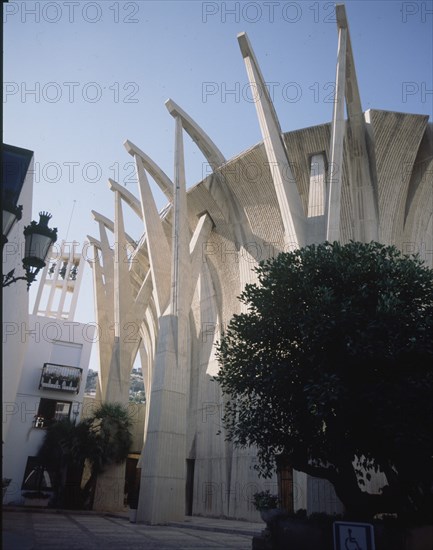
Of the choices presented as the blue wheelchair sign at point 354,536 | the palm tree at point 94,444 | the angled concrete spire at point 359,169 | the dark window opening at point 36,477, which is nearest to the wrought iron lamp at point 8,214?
the blue wheelchair sign at point 354,536

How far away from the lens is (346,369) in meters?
8.45

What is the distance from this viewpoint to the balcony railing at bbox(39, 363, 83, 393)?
27.3 metres

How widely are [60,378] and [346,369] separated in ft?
76.7

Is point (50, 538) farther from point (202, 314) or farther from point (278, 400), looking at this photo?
point (202, 314)

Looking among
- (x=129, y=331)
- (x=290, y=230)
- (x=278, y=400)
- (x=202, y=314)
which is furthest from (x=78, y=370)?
(x=278, y=400)

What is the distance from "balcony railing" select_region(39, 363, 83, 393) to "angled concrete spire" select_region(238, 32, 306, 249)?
18.5 metres

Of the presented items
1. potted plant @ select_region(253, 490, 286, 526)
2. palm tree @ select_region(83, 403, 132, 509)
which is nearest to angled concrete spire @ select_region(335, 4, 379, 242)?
potted plant @ select_region(253, 490, 286, 526)

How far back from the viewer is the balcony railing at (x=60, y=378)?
2729cm

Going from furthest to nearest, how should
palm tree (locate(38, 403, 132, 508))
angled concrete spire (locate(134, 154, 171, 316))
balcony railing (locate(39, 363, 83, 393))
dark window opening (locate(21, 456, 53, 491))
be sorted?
balcony railing (locate(39, 363, 83, 393)) → dark window opening (locate(21, 456, 53, 491)) → palm tree (locate(38, 403, 132, 508)) → angled concrete spire (locate(134, 154, 171, 316))

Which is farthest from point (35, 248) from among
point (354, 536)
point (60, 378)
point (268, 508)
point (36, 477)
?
point (60, 378)

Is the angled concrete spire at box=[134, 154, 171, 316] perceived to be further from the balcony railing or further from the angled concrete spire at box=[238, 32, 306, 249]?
the balcony railing

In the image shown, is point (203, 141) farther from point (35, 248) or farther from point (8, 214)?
point (8, 214)

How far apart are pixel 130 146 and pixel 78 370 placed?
14.8 m

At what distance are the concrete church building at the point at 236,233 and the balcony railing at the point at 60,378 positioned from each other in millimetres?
6056
